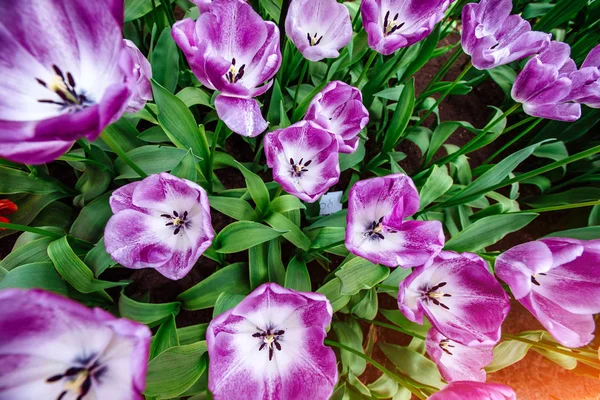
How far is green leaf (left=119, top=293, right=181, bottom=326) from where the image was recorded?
777 millimetres

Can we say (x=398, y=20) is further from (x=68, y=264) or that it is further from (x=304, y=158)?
(x=68, y=264)

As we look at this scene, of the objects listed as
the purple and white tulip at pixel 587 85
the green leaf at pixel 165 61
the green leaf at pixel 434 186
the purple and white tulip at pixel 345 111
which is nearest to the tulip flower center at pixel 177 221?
the purple and white tulip at pixel 345 111

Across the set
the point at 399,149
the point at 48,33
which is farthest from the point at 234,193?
the point at 399,149

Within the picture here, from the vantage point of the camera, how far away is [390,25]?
874mm

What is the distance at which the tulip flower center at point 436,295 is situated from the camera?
0.76 m

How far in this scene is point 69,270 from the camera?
2.42 ft

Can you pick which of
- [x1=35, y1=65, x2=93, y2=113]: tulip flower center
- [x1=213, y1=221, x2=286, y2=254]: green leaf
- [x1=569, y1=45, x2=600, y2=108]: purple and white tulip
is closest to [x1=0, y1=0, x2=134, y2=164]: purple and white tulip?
[x1=35, y1=65, x2=93, y2=113]: tulip flower center

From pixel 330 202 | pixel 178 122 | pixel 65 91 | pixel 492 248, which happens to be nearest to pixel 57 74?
pixel 65 91

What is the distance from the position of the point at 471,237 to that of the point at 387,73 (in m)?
0.49

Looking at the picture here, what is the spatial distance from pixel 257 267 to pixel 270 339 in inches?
8.0

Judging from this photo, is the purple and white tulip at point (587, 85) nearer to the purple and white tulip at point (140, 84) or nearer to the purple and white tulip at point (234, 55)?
the purple and white tulip at point (234, 55)

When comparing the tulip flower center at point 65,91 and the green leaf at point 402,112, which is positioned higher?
the tulip flower center at point 65,91

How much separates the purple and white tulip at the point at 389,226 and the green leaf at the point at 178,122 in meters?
0.36

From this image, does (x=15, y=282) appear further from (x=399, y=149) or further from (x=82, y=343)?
(x=399, y=149)
